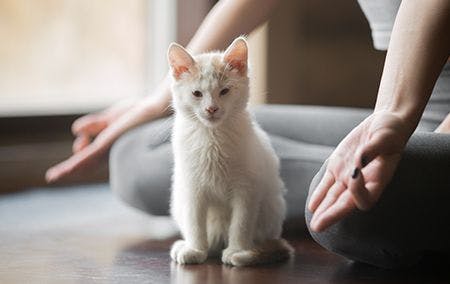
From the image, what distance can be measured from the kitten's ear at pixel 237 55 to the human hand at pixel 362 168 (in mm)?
265

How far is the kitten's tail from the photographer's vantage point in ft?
4.30

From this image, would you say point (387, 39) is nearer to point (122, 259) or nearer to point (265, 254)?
point (265, 254)

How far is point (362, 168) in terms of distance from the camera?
1.05 meters

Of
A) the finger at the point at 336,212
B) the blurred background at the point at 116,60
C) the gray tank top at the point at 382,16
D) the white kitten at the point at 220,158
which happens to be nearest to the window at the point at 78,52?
the blurred background at the point at 116,60

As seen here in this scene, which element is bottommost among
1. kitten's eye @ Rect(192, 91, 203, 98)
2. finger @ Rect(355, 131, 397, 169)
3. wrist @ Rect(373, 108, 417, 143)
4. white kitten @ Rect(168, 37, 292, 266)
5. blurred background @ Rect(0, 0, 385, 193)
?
blurred background @ Rect(0, 0, 385, 193)

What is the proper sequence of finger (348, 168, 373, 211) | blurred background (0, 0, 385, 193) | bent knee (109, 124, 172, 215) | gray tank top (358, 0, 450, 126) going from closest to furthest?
1. finger (348, 168, 373, 211)
2. gray tank top (358, 0, 450, 126)
3. bent knee (109, 124, 172, 215)
4. blurred background (0, 0, 385, 193)

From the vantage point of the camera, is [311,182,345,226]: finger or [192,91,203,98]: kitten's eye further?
[192,91,203,98]: kitten's eye

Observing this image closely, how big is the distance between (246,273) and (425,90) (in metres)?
0.41

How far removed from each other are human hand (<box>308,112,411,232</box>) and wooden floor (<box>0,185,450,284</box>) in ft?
0.70

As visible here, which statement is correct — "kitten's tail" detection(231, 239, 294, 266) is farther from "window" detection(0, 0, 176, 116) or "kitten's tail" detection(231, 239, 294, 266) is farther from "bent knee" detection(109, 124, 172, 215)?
"window" detection(0, 0, 176, 116)

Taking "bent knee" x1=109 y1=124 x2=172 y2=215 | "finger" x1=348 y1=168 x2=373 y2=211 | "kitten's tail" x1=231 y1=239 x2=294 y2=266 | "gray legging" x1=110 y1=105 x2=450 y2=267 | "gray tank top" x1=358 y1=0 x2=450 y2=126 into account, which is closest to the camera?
"finger" x1=348 y1=168 x2=373 y2=211

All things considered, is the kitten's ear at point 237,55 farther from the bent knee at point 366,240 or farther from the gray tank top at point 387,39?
the gray tank top at point 387,39

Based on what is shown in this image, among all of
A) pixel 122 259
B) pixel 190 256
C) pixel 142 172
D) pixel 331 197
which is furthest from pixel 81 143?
pixel 331 197

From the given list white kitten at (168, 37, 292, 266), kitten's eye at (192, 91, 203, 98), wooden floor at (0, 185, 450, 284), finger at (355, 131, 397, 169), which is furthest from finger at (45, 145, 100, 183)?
finger at (355, 131, 397, 169)
